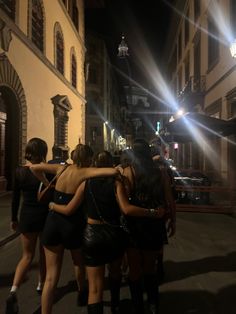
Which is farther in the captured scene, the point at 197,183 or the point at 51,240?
the point at 197,183

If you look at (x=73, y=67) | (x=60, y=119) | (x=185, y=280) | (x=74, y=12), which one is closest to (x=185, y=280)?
(x=185, y=280)

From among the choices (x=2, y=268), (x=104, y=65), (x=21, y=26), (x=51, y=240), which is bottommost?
(x=2, y=268)

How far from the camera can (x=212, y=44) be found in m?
19.8

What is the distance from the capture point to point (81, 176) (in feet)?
11.3

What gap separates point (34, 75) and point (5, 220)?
327 inches

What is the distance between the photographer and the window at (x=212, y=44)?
61.0 feet

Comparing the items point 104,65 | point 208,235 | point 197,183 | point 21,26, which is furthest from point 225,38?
point 104,65

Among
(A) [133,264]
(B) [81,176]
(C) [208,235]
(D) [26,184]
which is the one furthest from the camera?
Answer: (C) [208,235]

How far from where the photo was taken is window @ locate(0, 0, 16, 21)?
40.7ft

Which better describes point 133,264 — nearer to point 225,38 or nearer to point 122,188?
point 122,188

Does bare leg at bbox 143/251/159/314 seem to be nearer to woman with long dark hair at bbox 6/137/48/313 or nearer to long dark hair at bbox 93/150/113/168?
long dark hair at bbox 93/150/113/168

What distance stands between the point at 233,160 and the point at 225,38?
531cm

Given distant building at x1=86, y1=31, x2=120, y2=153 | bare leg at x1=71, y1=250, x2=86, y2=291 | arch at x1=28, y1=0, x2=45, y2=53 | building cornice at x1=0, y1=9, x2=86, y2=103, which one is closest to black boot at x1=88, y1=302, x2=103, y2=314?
bare leg at x1=71, y1=250, x2=86, y2=291

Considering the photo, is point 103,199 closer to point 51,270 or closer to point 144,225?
point 144,225
